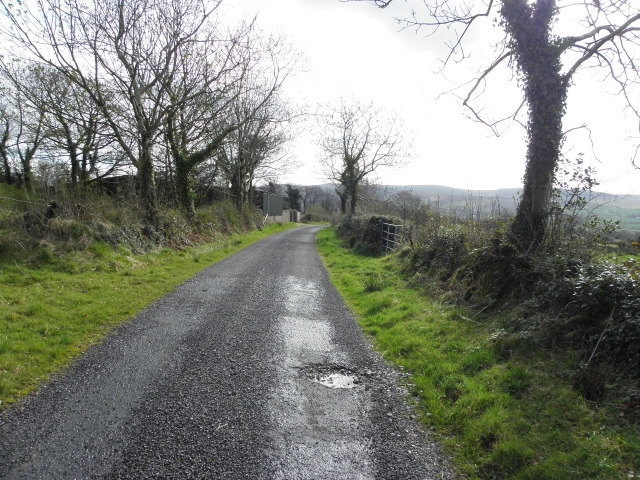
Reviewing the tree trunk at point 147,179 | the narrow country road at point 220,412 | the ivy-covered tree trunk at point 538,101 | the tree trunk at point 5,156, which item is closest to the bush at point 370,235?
the tree trunk at point 147,179

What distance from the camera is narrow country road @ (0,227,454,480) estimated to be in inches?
109

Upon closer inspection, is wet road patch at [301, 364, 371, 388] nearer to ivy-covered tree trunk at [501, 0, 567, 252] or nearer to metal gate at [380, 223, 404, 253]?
ivy-covered tree trunk at [501, 0, 567, 252]

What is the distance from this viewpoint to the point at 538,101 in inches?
257

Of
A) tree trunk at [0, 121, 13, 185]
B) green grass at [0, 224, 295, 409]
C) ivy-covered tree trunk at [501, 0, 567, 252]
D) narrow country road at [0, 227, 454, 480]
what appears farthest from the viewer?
tree trunk at [0, 121, 13, 185]

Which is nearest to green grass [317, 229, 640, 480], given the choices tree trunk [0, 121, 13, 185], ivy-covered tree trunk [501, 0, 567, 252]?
ivy-covered tree trunk [501, 0, 567, 252]

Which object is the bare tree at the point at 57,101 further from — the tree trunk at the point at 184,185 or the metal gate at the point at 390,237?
the metal gate at the point at 390,237

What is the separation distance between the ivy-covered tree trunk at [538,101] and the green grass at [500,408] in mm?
1938

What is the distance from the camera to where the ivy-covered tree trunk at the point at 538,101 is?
6.39 meters

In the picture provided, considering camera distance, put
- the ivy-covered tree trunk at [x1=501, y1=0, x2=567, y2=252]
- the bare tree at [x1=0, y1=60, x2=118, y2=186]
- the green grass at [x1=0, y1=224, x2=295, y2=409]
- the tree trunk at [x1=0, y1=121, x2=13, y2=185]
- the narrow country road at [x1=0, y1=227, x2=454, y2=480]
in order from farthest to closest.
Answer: the tree trunk at [x1=0, y1=121, x2=13, y2=185]
the bare tree at [x1=0, y1=60, x2=118, y2=186]
the ivy-covered tree trunk at [x1=501, y1=0, x2=567, y2=252]
the green grass at [x1=0, y1=224, x2=295, y2=409]
the narrow country road at [x1=0, y1=227, x2=454, y2=480]

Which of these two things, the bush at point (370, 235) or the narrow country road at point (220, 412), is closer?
the narrow country road at point (220, 412)

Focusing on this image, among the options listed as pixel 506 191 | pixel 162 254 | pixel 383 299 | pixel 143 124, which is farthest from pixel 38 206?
pixel 506 191

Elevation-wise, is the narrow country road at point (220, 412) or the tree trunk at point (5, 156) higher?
the tree trunk at point (5, 156)

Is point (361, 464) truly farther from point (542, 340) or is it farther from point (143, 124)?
point (143, 124)

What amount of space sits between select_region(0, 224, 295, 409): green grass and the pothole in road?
2732 millimetres
